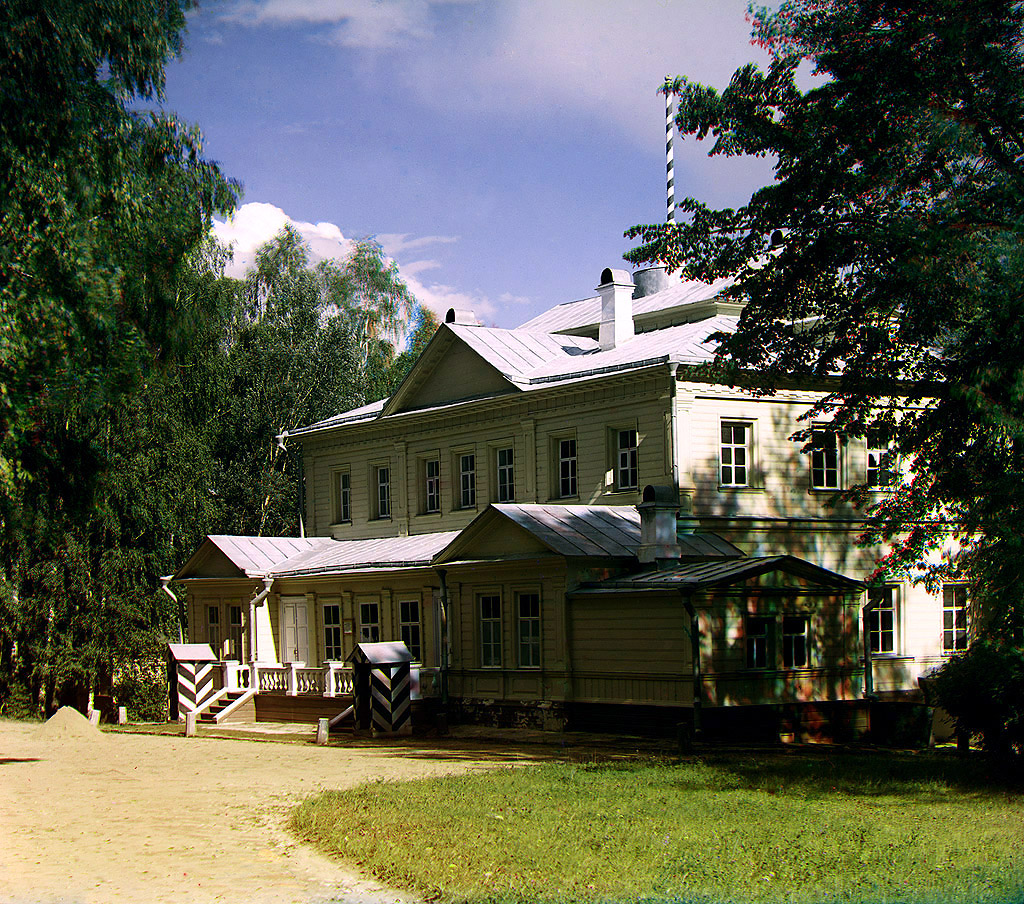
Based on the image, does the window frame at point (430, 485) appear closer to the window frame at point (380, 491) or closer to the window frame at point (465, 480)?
the window frame at point (465, 480)

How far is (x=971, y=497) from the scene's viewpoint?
1727 centimetres

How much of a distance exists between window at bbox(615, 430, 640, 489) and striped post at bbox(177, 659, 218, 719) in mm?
11451

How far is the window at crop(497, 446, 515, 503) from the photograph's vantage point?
29.4m

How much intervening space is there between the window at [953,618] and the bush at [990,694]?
1378 cm

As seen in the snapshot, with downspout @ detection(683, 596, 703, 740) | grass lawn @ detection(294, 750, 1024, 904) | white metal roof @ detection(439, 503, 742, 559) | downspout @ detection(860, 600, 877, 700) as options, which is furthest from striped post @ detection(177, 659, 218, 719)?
grass lawn @ detection(294, 750, 1024, 904)

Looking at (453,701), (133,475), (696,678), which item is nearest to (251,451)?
(133,475)

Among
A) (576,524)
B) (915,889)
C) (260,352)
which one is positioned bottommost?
(915,889)

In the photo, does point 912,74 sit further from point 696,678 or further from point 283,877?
point 283,877

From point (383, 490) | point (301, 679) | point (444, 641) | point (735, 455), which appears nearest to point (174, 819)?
point (444, 641)

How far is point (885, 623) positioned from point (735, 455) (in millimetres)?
5397

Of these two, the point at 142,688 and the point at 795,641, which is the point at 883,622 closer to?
the point at 795,641

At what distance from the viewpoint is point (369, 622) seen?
30.3 m

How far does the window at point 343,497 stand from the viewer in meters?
35.1

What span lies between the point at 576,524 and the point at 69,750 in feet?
34.1
